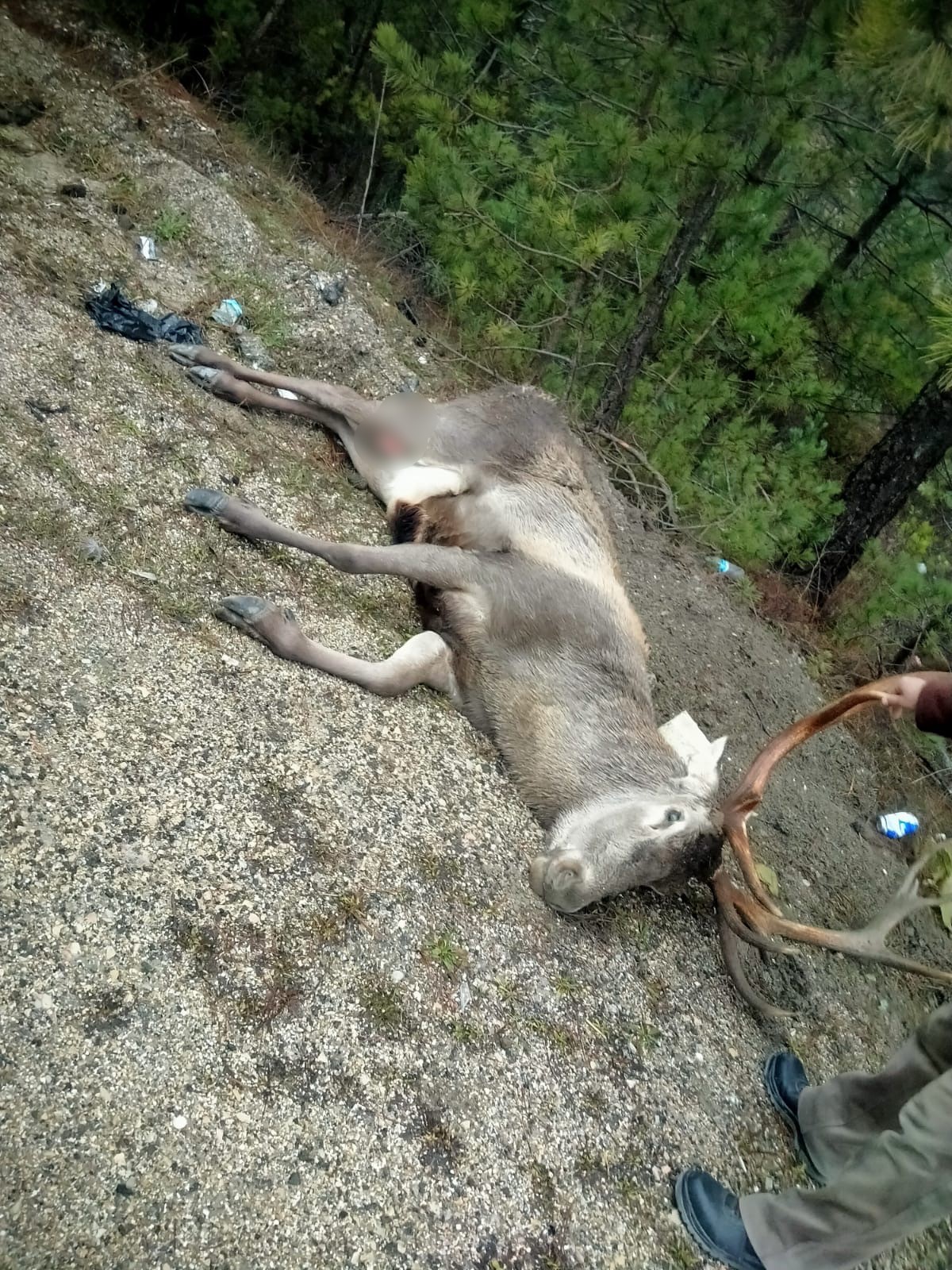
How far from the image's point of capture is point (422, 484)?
532cm

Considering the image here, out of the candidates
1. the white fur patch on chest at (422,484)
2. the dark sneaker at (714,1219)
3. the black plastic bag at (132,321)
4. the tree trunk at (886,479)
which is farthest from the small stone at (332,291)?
the dark sneaker at (714,1219)

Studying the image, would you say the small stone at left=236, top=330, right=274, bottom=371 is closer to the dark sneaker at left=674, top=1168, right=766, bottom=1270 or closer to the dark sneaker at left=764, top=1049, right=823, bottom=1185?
the dark sneaker at left=764, top=1049, right=823, bottom=1185

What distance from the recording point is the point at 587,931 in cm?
394

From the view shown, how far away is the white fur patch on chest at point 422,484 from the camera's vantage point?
5.30m

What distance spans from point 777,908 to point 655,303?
570cm

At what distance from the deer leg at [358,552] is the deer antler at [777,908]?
65.8 inches

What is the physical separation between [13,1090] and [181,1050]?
432 mm

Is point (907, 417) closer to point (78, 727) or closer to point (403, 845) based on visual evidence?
point (403, 845)

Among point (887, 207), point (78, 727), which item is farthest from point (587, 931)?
point (887, 207)

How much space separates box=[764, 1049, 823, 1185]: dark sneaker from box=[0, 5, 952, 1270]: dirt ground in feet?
0.26

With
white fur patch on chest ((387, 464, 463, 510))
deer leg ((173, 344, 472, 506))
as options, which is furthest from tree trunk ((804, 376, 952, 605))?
deer leg ((173, 344, 472, 506))

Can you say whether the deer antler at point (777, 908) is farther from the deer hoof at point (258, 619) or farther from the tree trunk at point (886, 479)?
the tree trunk at point (886, 479)

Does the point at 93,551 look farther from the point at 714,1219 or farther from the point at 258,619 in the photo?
the point at 714,1219

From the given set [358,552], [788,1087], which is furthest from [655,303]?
[788,1087]
